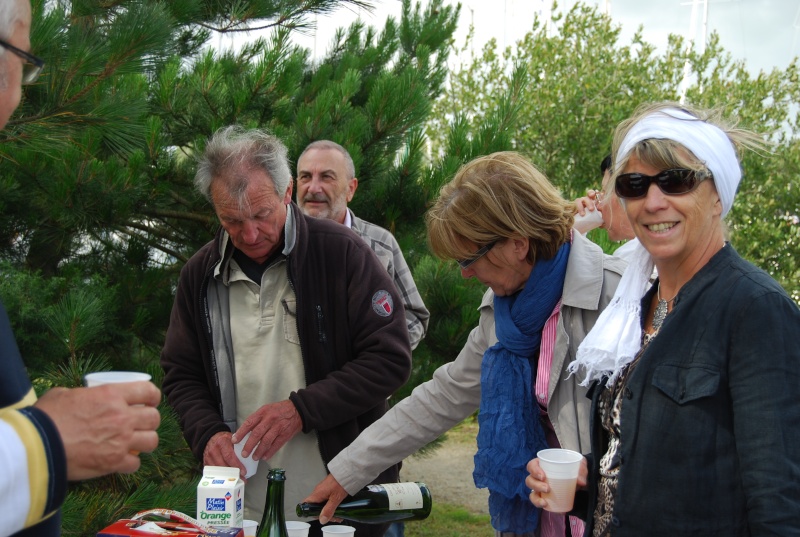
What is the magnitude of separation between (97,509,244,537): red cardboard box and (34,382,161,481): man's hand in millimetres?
406

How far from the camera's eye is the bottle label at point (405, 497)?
212 centimetres

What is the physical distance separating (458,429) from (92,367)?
265 inches

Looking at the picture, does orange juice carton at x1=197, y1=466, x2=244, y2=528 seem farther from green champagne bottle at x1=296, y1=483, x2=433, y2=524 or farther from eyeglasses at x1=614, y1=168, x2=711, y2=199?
eyeglasses at x1=614, y1=168, x2=711, y2=199

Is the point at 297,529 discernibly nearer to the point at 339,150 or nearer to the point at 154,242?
the point at 339,150

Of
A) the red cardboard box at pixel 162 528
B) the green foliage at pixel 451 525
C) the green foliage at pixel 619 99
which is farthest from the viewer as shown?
the green foliage at pixel 619 99

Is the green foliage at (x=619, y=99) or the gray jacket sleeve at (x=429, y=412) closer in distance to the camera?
the gray jacket sleeve at (x=429, y=412)

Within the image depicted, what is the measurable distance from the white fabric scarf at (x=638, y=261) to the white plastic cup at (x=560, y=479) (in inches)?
7.5

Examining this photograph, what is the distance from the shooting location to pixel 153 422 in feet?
4.25

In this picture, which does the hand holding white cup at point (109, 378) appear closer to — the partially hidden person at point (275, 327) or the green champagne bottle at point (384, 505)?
the green champagne bottle at point (384, 505)

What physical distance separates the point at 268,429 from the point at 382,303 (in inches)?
22.5

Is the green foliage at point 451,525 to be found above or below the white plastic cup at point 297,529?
below

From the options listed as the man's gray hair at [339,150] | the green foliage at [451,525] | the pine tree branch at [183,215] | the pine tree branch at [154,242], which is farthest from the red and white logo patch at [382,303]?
the green foliage at [451,525]

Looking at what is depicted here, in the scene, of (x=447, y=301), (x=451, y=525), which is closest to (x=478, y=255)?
(x=447, y=301)

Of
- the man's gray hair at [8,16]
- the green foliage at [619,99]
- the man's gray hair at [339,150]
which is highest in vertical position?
the green foliage at [619,99]
